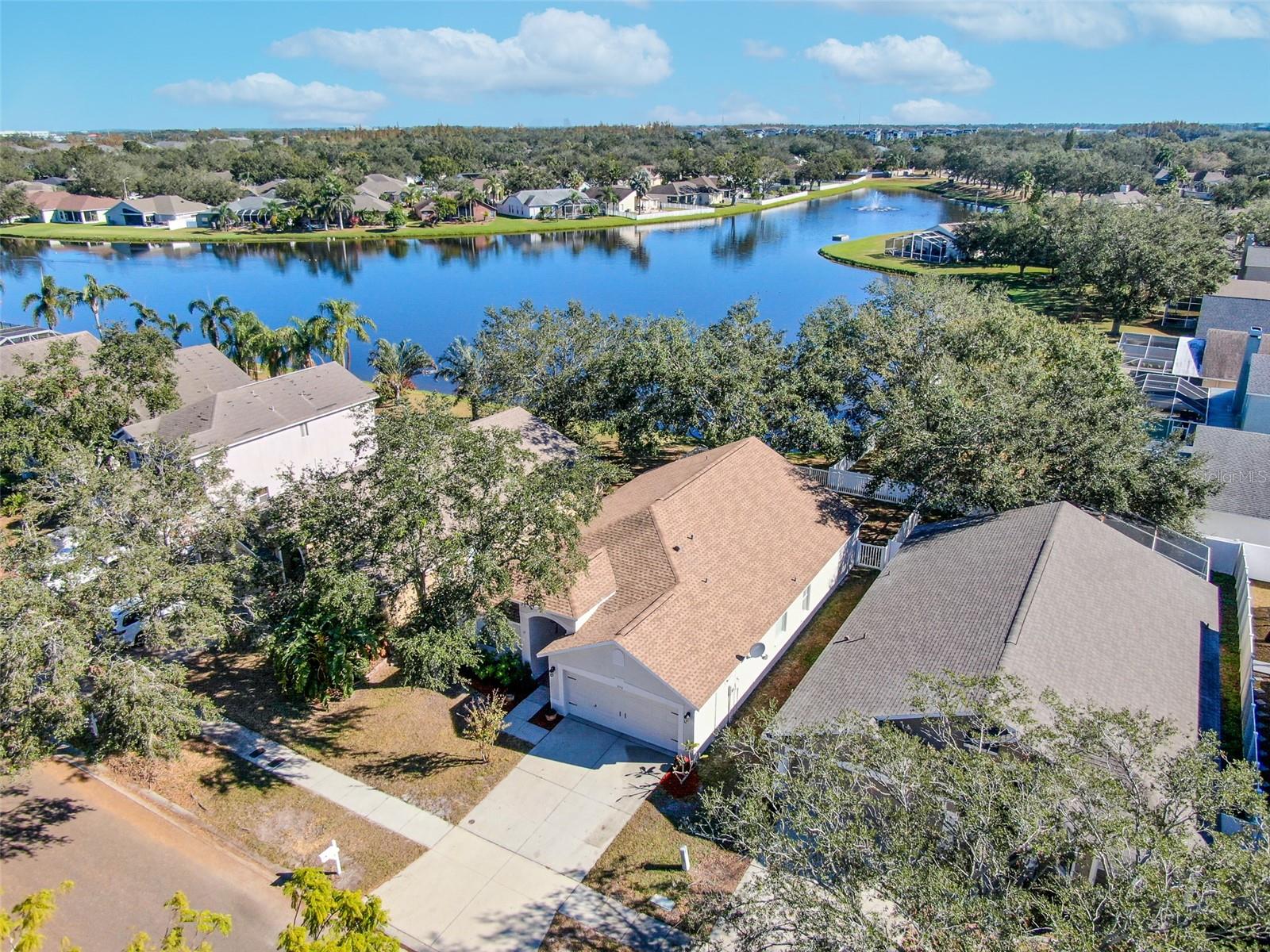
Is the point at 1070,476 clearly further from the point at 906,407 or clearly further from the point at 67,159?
the point at 67,159

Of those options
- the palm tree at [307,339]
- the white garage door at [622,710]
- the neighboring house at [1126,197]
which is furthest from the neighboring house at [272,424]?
the neighboring house at [1126,197]

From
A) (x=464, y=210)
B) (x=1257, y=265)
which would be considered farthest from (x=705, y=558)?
(x=464, y=210)

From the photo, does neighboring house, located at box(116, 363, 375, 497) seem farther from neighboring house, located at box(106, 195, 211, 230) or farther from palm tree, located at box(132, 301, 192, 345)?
neighboring house, located at box(106, 195, 211, 230)

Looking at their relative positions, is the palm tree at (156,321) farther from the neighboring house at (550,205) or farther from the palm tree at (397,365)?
the neighboring house at (550,205)

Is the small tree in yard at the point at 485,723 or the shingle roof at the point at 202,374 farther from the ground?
the shingle roof at the point at 202,374

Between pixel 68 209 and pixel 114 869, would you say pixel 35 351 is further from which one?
pixel 68 209

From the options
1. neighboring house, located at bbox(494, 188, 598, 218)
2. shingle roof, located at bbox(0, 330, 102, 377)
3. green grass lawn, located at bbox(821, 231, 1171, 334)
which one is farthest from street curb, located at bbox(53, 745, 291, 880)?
neighboring house, located at bbox(494, 188, 598, 218)

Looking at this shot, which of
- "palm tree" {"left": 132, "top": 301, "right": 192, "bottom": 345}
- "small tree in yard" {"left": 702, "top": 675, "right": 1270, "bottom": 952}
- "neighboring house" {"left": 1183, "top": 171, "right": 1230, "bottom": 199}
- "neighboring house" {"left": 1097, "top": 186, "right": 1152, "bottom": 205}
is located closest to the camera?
"small tree in yard" {"left": 702, "top": 675, "right": 1270, "bottom": 952}
